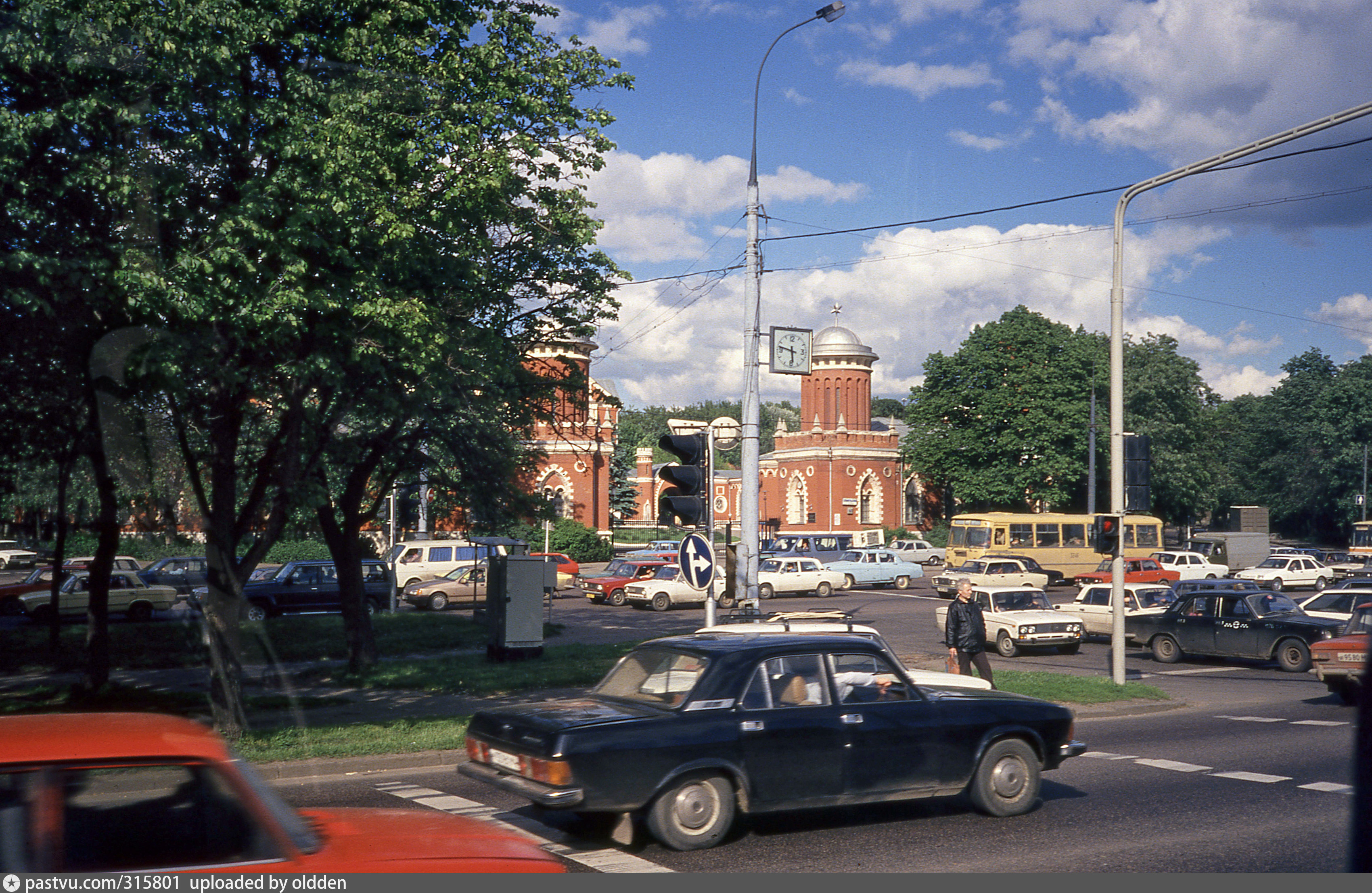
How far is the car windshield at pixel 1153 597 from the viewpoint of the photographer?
85.3 feet

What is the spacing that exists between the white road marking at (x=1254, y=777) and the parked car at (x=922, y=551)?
153 ft

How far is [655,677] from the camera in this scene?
7836 millimetres

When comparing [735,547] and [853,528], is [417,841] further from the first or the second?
[853,528]

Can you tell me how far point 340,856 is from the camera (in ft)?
12.6

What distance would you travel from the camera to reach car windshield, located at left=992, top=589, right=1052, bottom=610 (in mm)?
24219

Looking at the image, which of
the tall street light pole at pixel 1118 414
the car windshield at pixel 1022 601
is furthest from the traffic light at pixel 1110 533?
the car windshield at pixel 1022 601

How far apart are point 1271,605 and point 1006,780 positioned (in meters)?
16.5

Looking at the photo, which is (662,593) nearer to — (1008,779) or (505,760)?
(1008,779)

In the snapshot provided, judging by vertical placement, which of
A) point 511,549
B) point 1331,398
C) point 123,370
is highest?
point 1331,398

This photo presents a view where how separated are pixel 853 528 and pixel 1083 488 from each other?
15.8 m

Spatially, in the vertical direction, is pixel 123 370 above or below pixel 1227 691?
above

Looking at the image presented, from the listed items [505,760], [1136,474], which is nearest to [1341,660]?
[1136,474]

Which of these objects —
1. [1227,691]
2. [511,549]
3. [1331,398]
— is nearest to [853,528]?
[1331,398]

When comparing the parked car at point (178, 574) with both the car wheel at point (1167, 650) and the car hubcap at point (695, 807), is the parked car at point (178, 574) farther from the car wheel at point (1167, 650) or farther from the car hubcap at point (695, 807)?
the car hubcap at point (695, 807)
